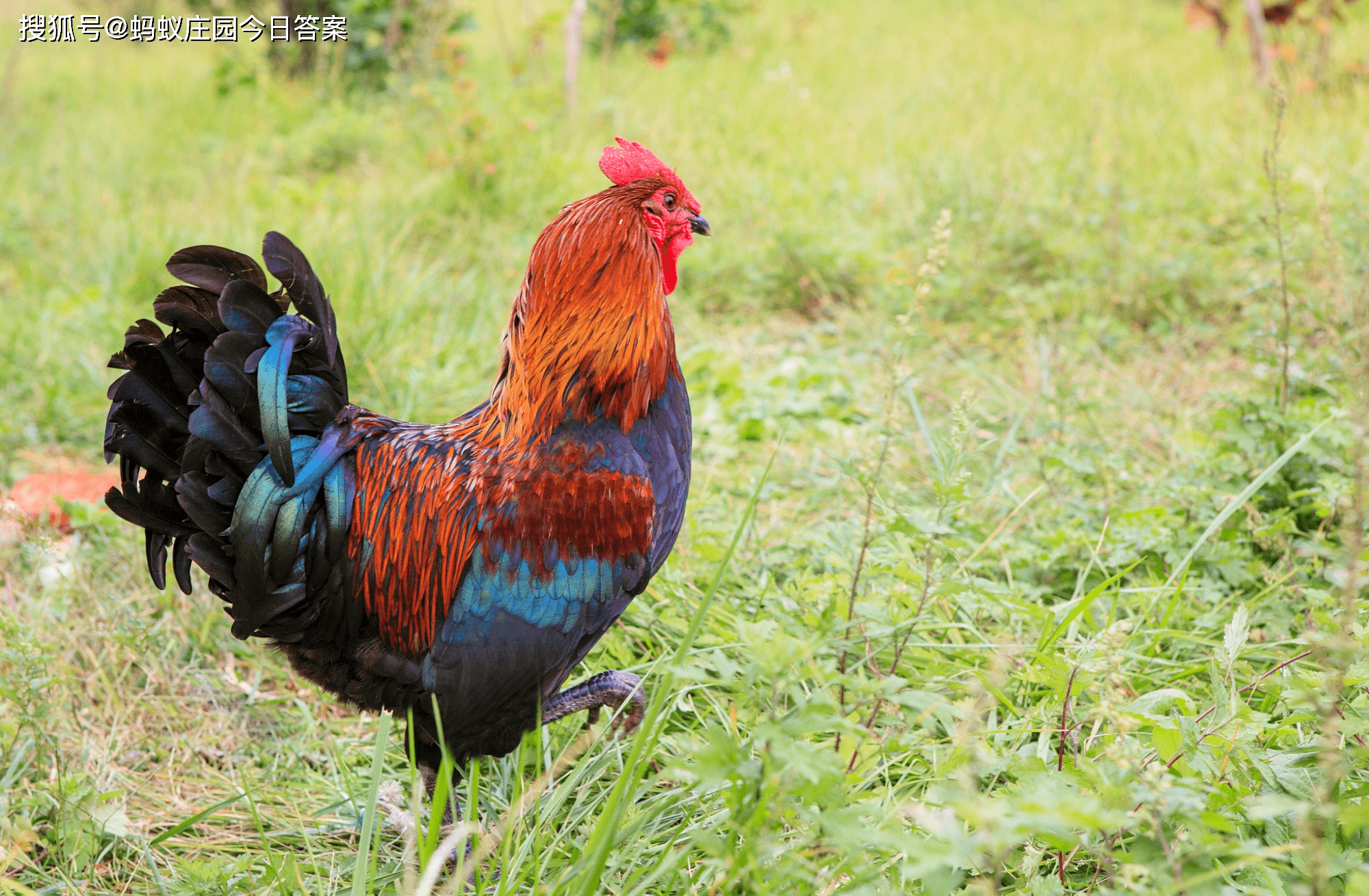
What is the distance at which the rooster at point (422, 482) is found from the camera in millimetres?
2062

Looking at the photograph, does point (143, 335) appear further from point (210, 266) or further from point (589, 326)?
point (589, 326)

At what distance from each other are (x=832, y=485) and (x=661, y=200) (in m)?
1.43

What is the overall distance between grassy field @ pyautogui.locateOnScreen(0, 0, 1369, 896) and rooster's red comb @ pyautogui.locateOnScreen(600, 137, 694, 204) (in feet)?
2.58

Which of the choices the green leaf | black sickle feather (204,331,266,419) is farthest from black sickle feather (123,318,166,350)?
the green leaf

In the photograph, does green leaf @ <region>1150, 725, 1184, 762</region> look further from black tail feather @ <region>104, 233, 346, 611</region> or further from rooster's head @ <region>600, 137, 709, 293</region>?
black tail feather @ <region>104, 233, 346, 611</region>

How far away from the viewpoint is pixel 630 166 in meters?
2.39

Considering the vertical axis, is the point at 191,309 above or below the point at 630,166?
below

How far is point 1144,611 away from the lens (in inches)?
105

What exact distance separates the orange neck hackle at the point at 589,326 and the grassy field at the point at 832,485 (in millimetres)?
586

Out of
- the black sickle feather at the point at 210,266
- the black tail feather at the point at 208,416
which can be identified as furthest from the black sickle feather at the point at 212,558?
the black sickle feather at the point at 210,266

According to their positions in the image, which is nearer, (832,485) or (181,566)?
(181,566)

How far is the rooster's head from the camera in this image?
7.84 ft

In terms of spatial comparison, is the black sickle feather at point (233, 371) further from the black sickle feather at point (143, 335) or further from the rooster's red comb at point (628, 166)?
the rooster's red comb at point (628, 166)

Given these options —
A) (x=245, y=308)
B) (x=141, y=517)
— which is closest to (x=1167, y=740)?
(x=245, y=308)
